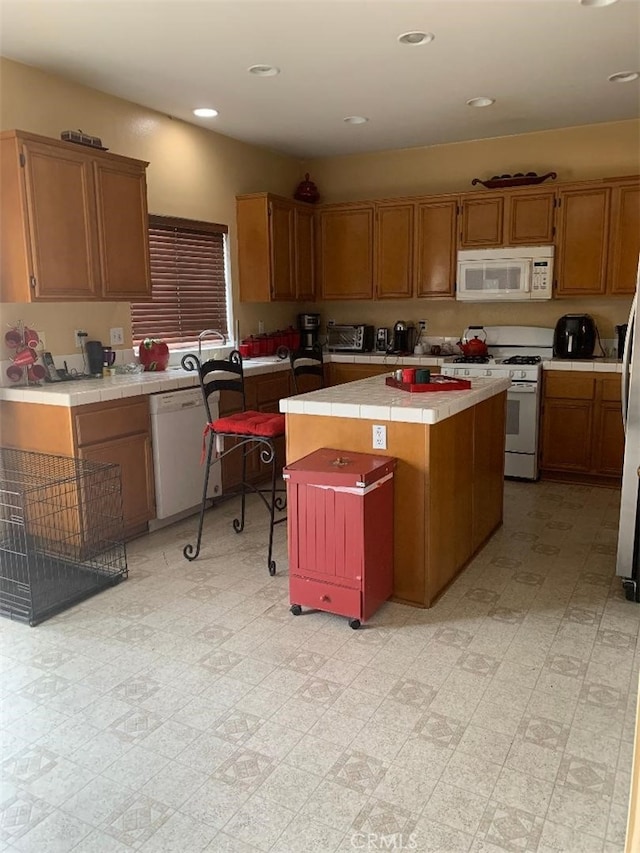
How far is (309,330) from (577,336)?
2413mm

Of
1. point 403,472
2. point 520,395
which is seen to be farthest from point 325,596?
point 520,395

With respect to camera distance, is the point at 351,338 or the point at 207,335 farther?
the point at 351,338

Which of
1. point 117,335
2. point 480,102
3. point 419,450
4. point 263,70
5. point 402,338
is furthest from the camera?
point 402,338

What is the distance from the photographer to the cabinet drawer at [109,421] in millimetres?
3518

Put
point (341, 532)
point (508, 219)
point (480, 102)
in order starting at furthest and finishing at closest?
point (508, 219)
point (480, 102)
point (341, 532)

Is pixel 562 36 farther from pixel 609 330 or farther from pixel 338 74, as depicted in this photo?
pixel 609 330

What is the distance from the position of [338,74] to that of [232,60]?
0.65 m

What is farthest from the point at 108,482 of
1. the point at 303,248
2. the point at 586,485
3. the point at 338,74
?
the point at 586,485

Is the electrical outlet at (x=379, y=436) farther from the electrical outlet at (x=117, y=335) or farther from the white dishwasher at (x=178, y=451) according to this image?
the electrical outlet at (x=117, y=335)

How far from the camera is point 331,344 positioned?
6.26m

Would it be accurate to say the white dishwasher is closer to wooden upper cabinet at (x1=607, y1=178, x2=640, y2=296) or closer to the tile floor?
the tile floor

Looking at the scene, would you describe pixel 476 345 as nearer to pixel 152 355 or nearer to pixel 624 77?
pixel 624 77

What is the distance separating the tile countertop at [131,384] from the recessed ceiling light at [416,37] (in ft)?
7.44

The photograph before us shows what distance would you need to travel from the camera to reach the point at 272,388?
5133 mm
